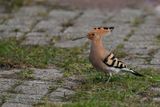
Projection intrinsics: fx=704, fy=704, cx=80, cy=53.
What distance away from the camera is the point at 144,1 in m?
11.9

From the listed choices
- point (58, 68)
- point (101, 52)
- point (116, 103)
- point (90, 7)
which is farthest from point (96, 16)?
point (116, 103)

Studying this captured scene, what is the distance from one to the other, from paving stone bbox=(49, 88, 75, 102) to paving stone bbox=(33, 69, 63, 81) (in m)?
0.49

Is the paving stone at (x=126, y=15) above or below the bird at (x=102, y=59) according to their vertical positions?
above

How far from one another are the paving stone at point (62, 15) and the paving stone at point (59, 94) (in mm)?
3565

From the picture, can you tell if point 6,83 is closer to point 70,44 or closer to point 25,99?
point 25,99

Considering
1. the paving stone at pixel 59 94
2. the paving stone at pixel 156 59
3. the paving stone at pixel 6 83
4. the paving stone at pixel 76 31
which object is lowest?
the paving stone at pixel 59 94

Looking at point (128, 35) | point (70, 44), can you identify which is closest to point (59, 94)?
point (70, 44)

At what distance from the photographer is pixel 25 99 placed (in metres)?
6.51

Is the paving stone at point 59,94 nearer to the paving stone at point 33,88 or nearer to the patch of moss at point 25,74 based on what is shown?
the paving stone at point 33,88

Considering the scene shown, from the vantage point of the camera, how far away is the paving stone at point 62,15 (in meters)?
10.5

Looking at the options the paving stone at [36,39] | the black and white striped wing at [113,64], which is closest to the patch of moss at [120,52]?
the paving stone at [36,39]

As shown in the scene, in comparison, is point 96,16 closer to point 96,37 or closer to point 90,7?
point 90,7

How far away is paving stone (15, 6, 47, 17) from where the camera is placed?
10734 mm

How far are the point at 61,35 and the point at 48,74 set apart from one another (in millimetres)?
2075
